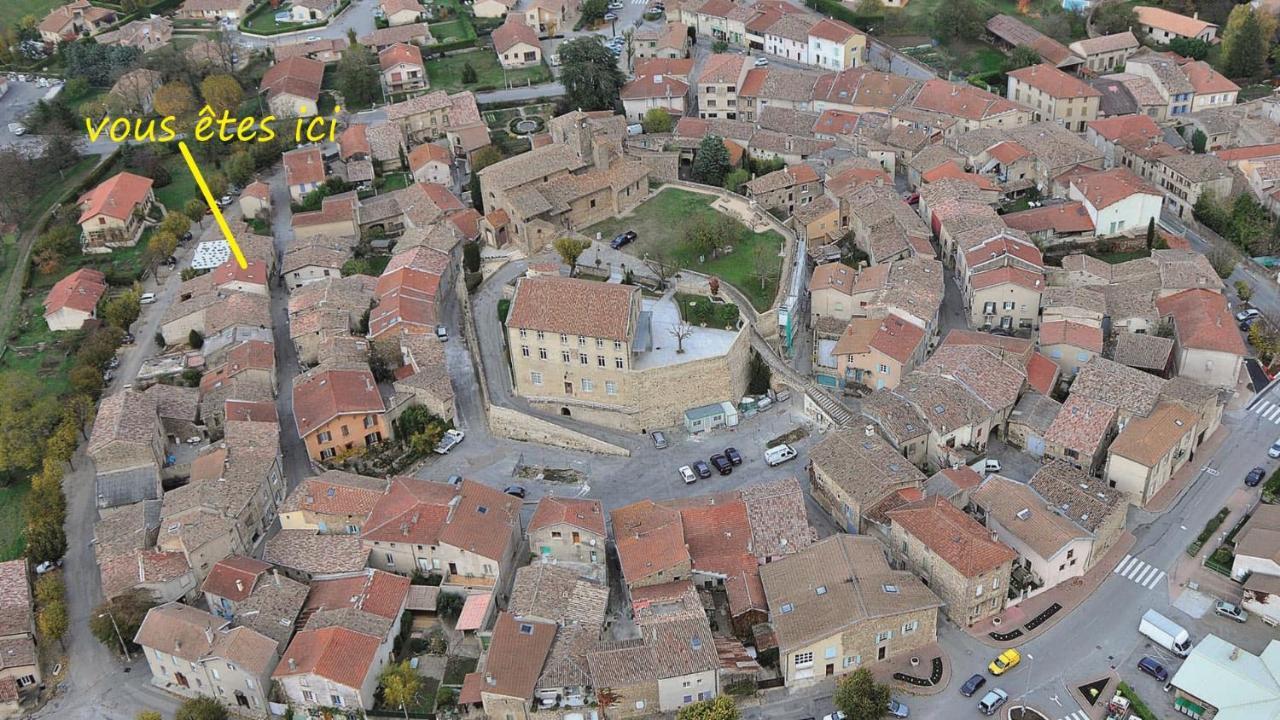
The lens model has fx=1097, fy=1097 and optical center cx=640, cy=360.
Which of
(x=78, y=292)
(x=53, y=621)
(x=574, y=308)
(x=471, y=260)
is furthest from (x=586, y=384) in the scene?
(x=78, y=292)

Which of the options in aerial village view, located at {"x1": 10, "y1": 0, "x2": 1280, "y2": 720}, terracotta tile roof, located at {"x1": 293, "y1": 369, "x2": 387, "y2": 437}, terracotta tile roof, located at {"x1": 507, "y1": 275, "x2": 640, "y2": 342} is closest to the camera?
aerial village view, located at {"x1": 10, "y1": 0, "x2": 1280, "y2": 720}

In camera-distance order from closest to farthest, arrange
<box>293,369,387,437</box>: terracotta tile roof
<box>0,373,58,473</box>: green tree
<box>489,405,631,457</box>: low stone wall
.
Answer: <box>293,369,387,437</box>: terracotta tile roof
<box>489,405,631,457</box>: low stone wall
<box>0,373,58,473</box>: green tree

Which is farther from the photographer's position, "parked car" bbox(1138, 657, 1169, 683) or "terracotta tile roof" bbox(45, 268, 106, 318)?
"terracotta tile roof" bbox(45, 268, 106, 318)

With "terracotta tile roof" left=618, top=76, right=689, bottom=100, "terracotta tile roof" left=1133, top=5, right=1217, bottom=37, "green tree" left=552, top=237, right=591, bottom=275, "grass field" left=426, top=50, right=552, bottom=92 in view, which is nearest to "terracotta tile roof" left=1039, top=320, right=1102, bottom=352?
"green tree" left=552, top=237, right=591, bottom=275

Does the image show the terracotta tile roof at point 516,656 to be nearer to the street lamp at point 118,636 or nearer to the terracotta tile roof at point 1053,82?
the street lamp at point 118,636

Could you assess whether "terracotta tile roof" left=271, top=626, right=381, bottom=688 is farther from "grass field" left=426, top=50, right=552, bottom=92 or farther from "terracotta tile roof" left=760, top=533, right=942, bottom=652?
"grass field" left=426, top=50, right=552, bottom=92

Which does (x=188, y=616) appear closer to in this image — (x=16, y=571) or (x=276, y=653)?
(x=276, y=653)
